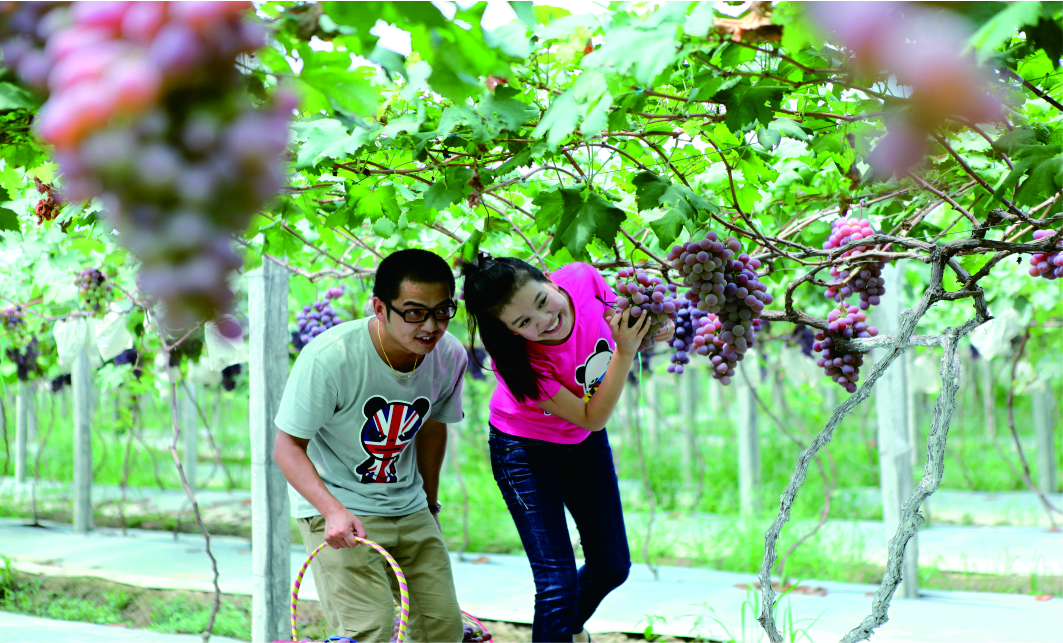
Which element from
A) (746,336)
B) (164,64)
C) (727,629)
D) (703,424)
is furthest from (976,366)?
(164,64)

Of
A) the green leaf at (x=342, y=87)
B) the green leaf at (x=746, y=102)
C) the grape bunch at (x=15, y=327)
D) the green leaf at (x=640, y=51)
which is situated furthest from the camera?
the grape bunch at (x=15, y=327)

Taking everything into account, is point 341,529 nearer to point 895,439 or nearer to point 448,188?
point 448,188

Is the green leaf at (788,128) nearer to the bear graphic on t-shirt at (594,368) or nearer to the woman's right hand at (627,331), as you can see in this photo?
the woman's right hand at (627,331)

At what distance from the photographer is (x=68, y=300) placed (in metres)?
4.20

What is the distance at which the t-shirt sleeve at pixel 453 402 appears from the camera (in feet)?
7.31

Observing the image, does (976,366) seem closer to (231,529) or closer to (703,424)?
(703,424)

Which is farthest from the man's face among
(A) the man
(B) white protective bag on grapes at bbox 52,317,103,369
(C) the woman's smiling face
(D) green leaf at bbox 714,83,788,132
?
(B) white protective bag on grapes at bbox 52,317,103,369

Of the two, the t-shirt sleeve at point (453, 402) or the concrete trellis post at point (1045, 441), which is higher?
the t-shirt sleeve at point (453, 402)

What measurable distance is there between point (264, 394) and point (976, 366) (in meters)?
9.43

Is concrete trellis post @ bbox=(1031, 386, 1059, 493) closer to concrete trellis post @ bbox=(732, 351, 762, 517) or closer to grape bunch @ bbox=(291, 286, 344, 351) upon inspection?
concrete trellis post @ bbox=(732, 351, 762, 517)

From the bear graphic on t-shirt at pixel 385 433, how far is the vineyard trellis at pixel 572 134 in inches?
18.2

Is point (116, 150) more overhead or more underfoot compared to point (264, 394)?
more overhead

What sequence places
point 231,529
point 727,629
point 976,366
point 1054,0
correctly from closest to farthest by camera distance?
point 1054,0 → point 727,629 → point 231,529 → point 976,366

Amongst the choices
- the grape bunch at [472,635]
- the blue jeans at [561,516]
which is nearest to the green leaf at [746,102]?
the blue jeans at [561,516]
